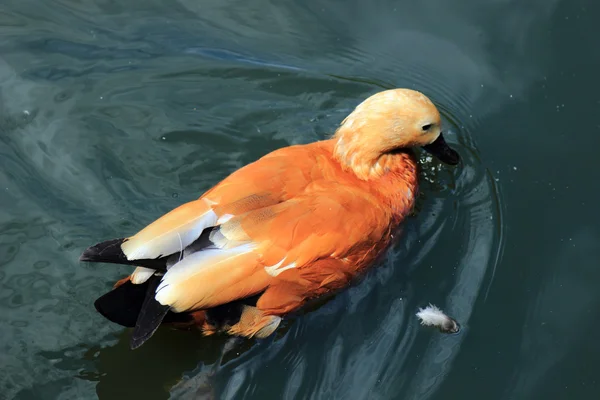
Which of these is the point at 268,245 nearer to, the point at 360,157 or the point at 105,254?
the point at 105,254

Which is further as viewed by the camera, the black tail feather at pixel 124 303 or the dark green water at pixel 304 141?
the dark green water at pixel 304 141

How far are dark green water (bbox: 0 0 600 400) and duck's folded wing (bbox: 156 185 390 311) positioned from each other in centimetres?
57

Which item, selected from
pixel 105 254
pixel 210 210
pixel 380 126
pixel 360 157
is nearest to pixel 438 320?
pixel 360 157

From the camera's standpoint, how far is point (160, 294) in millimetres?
3715

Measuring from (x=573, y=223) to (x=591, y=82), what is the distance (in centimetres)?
117

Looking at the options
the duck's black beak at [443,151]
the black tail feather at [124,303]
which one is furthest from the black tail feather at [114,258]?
the duck's black beak at [443,151]

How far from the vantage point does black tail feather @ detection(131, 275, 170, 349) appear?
3674 mm

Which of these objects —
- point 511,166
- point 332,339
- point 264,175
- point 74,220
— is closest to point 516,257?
point 511,166

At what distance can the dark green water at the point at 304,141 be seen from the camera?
427cm

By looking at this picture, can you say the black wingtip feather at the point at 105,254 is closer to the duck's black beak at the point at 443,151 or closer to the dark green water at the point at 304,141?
→ the dark green water at the point at 304,141

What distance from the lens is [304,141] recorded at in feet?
17.4

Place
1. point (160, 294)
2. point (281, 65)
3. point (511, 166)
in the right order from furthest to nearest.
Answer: point (281, 65)
point (511, 166)
point (160, 294)

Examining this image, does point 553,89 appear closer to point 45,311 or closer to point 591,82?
point 591,82

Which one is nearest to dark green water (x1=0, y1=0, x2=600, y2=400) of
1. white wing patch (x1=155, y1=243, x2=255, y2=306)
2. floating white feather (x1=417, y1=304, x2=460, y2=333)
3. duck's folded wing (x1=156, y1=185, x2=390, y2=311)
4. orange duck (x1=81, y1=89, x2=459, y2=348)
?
floating white feather (x1=417, y1=304, x2=460, y2=333)
